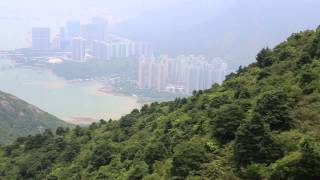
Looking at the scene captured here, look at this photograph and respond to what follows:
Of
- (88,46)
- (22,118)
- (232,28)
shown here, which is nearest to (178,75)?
(88,46)

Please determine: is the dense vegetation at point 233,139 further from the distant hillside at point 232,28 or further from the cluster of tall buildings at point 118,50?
the cluster of tall buildings at point 118,50

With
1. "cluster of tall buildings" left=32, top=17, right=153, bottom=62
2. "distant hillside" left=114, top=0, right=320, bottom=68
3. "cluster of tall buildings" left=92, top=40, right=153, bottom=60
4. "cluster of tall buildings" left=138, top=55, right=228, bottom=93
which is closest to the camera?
"cluster of tall buildings" left=138, top=55, right=228, bottom=93

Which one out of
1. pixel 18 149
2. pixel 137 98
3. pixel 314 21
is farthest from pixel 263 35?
pixel 18 149

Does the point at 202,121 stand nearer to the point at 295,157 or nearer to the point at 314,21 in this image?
the point at 295,157

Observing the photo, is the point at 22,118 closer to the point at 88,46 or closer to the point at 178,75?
the point at 178,75

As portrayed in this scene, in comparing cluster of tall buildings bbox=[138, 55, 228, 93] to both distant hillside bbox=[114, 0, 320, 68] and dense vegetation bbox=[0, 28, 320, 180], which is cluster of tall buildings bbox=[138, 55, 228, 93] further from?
dense vegetation bbox=[0, 28, 320, 180]

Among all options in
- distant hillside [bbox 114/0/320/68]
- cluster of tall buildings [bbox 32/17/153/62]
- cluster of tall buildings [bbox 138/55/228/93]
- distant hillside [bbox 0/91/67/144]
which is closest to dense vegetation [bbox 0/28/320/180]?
distant hillside [bbox 0/91/67/144]
